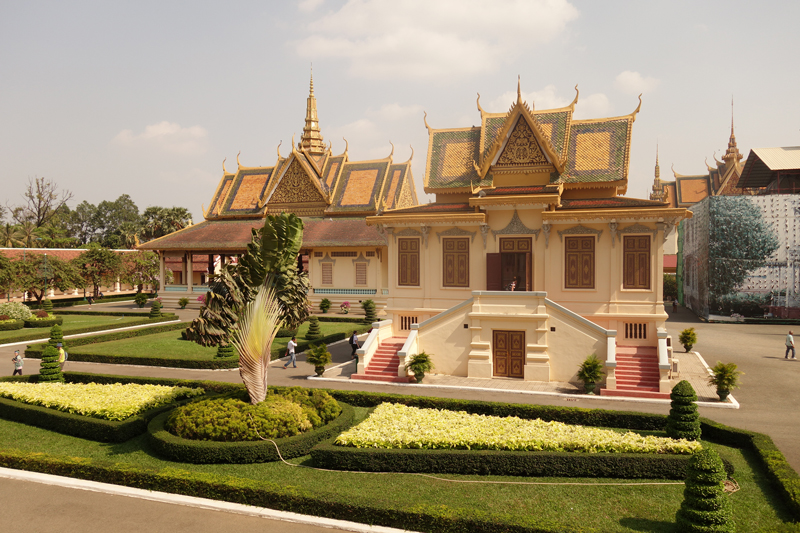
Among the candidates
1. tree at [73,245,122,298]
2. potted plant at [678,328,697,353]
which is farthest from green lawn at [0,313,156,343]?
potted plant at [678,328,697,353]

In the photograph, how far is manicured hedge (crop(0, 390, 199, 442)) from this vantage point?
44.4ft

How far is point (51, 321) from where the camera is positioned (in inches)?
1387

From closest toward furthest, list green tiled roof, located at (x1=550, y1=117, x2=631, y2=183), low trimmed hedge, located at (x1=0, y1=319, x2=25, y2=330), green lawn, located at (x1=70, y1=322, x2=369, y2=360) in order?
green lawn, located at (x1=70, y1=322, x2=369, y2=360) → green tiled roof, located at (x1=550, y1=117, x2=631, y2=183) → low trimmed hedge, located at (x1=0, y1=319, x2=25, y2=330)

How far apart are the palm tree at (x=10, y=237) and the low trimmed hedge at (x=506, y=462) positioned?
197 ft

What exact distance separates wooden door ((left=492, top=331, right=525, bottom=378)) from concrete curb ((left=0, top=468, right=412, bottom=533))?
498 inches

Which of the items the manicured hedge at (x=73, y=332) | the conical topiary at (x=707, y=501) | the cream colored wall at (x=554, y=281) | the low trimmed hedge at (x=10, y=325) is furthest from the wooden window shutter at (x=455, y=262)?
the low trimmed hedge at (x=10, y=325)

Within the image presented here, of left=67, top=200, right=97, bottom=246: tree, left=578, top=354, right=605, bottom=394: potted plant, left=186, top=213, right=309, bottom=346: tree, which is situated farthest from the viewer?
left=67, top=200, right=97, bottom=246: tree

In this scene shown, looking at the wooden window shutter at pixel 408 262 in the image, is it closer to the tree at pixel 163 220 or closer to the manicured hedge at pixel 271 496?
the manicured hedge at pixel 271 496

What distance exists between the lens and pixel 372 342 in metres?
22.6

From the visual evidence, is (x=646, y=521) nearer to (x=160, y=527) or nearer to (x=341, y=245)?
(x=160, y=527)

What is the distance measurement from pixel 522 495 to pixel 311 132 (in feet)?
164

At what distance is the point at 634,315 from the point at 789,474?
11.9 meters

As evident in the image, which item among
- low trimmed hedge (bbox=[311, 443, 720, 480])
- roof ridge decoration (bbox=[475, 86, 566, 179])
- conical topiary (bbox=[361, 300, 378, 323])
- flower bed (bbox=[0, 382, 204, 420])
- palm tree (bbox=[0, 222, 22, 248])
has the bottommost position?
low trimmed hedge (bbox=[311, 443, 720, 480])

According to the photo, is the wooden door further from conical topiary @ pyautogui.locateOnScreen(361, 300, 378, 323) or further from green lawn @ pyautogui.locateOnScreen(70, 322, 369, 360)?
conical topiary @ pyautogui.locateOnScreen(361, 300, 378, 323)
